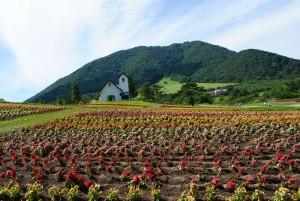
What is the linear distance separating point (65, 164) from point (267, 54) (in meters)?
141

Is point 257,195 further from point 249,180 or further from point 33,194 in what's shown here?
point 33,194

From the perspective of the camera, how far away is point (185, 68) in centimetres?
17812

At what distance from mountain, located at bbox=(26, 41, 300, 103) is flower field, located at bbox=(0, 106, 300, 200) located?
116222 millimetres

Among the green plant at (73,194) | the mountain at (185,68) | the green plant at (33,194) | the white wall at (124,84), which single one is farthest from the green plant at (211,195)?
the mountain at (185,68)

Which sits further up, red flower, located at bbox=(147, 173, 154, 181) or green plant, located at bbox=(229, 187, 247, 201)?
red flower, located at bbox=(147, 173, 154, 181)

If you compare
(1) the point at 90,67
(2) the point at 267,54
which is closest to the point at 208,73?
(2) the point at 267,54

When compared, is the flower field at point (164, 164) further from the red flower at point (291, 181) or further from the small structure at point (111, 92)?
the small structure at point (111, 92)

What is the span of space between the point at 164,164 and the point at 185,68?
166 m

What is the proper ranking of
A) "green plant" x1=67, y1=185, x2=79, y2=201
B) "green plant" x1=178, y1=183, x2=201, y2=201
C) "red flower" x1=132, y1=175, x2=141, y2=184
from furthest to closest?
"red flower" x1=132, y1=175, x2=141, y2=184 < "green plant" x1=67, y1=185, x2=79, y2=201 < "green plant" x1=178, y1=183, x2=201, y2=201

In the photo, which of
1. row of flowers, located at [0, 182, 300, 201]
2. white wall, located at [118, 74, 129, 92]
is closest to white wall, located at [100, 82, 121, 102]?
white wall, located at [118, 74, 129, 92]

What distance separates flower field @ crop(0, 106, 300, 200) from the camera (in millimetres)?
11023

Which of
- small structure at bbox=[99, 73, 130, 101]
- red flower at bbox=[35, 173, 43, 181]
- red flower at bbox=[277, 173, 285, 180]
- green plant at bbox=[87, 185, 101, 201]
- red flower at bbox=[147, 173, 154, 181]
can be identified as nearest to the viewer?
green plant at bbox=[87, 185, 101, 201]

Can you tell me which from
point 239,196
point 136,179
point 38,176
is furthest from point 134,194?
point 38,176

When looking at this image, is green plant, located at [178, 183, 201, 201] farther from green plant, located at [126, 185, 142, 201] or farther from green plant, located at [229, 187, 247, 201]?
green plant, located at [126, 185, 142, 201]
